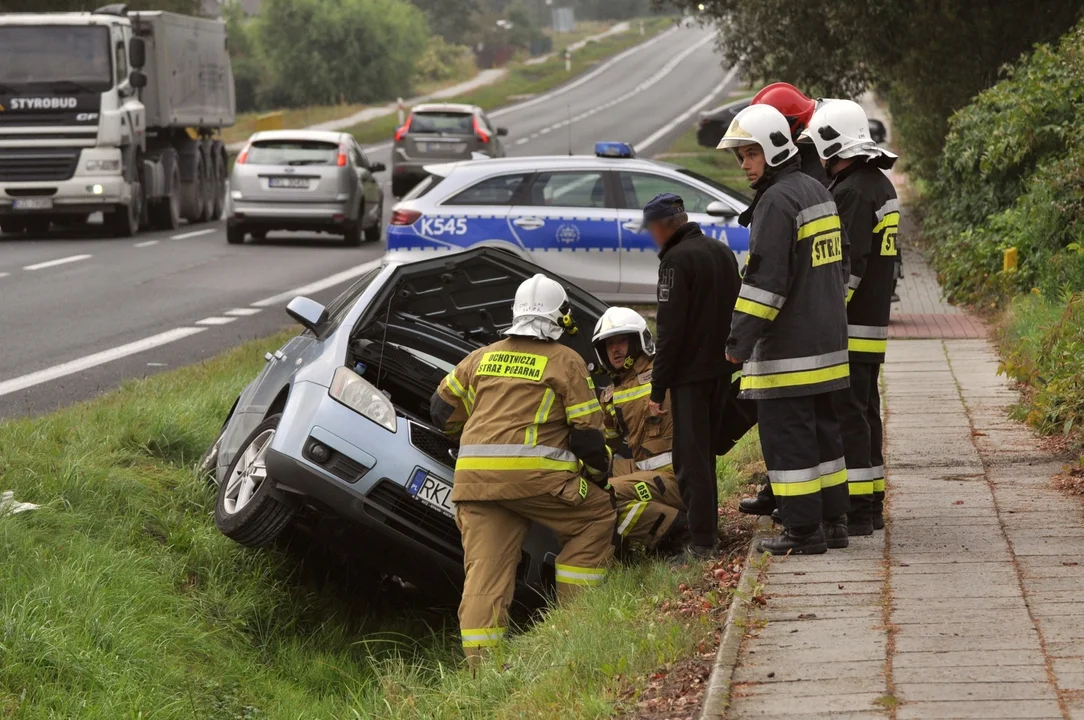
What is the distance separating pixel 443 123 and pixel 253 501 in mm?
24864

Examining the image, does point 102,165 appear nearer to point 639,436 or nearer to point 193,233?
point 193,233

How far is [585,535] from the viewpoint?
6.27 meters

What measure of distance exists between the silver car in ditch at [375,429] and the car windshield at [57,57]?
561 inches

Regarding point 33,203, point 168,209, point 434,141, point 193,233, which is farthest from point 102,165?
point 434,141

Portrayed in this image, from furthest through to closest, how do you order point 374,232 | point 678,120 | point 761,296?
point 678,120, point 374,232, point 761,296

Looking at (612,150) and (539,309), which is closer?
(539,309)

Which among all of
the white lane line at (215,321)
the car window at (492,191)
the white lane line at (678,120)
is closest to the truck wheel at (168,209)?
the white lane line at (215,321)

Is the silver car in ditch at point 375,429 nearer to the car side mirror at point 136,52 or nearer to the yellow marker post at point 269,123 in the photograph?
the car side mirror at point 136,52

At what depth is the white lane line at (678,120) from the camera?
42.8 metres

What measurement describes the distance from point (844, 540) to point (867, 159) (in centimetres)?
152

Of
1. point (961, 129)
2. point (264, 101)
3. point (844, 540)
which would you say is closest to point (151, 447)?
point (844, 540)

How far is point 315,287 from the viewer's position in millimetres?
16688

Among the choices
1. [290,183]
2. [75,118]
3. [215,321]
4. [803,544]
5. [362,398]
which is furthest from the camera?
[75,118]

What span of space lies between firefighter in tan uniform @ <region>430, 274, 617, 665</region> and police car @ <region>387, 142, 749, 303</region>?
24.4 feet
